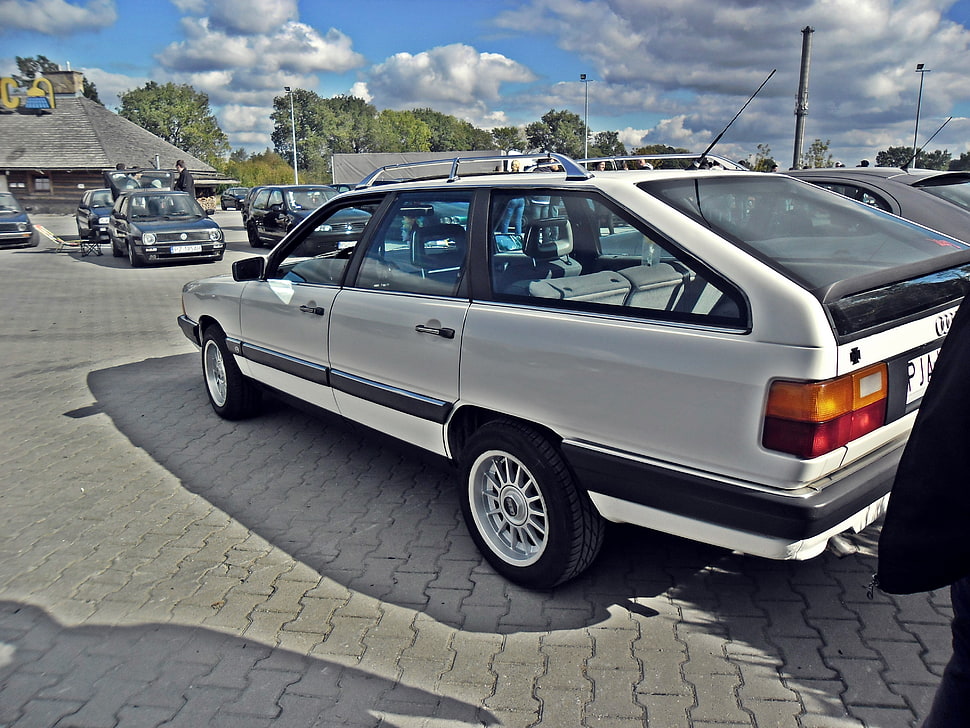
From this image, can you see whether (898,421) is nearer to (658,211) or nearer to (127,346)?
(658,211)

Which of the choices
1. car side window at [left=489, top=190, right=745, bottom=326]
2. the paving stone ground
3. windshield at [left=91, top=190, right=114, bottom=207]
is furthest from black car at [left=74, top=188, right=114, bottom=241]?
car side window at [left=489, top=190, right=745, bottom=326]

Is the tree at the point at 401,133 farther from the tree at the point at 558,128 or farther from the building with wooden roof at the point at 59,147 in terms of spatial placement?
the building with wooden roof at the point at 59,147

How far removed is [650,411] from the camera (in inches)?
101

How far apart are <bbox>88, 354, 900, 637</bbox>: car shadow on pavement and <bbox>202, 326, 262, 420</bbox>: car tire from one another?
123 millimetres

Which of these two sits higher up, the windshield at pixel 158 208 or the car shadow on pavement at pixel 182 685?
the windshield at pixel 158 208

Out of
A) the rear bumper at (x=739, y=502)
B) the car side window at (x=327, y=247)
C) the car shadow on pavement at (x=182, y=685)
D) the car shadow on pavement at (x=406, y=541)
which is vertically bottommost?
the car shadow on pavement at (x=182, y=685)

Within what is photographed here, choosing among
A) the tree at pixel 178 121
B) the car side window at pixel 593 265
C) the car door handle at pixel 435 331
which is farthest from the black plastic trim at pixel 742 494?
the tree at pixel 178 121

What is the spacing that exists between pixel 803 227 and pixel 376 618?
244 cm

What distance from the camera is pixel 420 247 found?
375 centimetres

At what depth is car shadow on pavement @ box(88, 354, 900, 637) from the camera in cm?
313

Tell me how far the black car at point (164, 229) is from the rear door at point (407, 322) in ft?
44.8

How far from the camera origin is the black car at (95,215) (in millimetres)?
20547

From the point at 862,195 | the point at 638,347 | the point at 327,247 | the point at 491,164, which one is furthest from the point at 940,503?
the point at 862,195

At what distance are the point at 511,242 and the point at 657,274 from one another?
767mm
